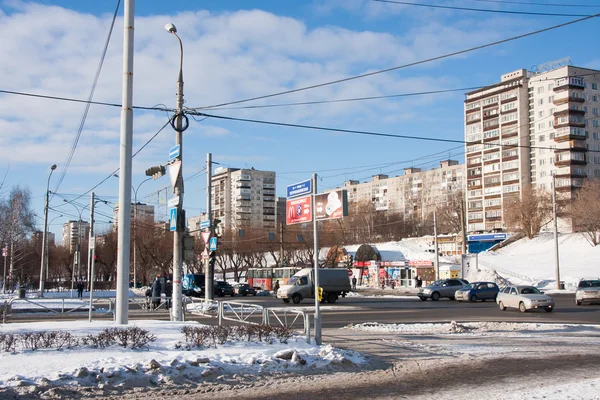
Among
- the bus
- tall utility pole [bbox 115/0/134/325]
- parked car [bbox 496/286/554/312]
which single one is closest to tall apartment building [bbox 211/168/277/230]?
the bus

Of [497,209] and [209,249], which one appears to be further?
[497,209]

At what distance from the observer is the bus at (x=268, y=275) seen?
62213 millimetres

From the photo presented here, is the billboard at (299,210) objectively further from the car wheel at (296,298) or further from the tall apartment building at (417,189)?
the tall apartment building at (417,189)

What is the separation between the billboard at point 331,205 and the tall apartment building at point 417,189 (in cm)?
11786

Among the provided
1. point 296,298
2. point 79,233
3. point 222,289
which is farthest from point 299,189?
point 79,233

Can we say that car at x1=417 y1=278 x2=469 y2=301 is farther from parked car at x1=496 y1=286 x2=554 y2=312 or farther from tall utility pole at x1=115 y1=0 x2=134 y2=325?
tall utility pole at x1=115 y1=0 x2=134 y2=325

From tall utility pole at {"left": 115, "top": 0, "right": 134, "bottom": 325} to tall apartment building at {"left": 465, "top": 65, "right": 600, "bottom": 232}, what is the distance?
279 feet

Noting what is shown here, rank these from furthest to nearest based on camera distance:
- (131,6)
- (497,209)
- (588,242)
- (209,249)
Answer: (497,209) < (588,242) < (209,249) < (131,6)

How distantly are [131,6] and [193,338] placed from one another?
8786 millimetres

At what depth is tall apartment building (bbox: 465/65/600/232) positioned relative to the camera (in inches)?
3848

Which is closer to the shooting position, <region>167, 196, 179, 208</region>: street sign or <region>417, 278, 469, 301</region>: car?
<region>167, 196, 179, 208</region>: street sign

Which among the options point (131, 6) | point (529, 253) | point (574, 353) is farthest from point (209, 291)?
point (529, 253)

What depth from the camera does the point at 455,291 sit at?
1727 inches

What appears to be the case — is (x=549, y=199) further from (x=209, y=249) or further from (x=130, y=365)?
(x=130, y=365)
